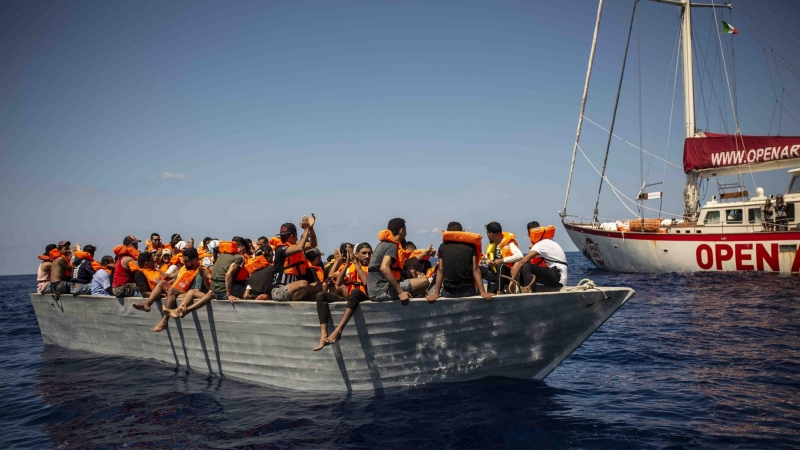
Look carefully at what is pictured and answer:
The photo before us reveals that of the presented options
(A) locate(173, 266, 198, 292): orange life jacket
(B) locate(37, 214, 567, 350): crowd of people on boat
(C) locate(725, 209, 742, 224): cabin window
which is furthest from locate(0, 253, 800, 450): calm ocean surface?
(C) locate(725, 209, 742, 224): cabin window

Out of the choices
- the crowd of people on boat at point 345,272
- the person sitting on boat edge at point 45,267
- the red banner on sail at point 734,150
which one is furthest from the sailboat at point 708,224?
the person sitting on boat edge at point 45,267

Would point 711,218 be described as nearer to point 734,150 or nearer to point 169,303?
point 734,150

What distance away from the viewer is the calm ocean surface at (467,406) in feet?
19.7

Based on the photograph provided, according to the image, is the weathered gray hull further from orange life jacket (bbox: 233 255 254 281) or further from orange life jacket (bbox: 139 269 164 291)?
orange life jacket (bbox: 139 269 164 291)

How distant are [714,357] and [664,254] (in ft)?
68.0

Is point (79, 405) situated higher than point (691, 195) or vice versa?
point (691, 195)

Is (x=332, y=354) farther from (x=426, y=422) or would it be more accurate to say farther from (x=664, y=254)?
(x=664, y=254)

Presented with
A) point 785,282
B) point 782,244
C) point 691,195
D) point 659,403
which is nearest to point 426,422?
point 659,403

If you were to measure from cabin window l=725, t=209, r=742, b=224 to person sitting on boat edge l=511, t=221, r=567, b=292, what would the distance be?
24.3 m

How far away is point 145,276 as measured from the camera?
10711 mm

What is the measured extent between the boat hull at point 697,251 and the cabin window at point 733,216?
1399mm

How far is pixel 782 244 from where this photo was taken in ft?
80.3

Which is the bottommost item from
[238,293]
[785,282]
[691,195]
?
[785,282]

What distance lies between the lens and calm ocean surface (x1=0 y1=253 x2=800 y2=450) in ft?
19.7
